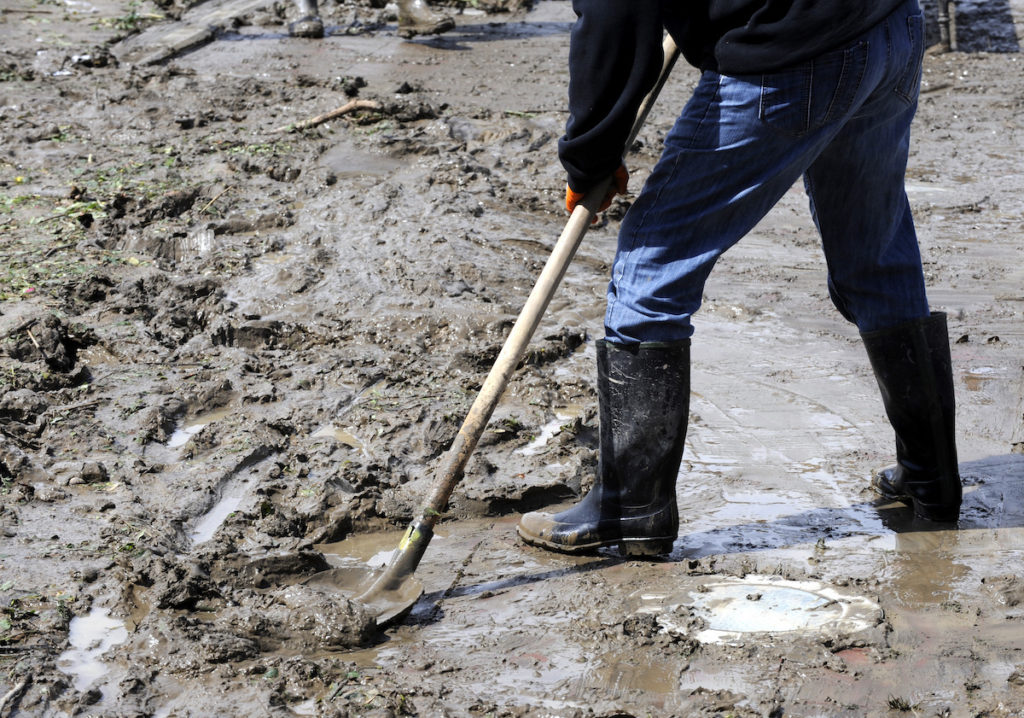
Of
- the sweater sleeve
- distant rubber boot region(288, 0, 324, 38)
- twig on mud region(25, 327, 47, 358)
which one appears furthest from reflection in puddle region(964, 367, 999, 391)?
distant rubber boot region(288, 0, 324, 38)

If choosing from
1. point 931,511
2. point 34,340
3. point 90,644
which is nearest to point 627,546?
point 931,511

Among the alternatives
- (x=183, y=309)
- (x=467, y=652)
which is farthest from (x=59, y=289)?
(x=467, y=652)

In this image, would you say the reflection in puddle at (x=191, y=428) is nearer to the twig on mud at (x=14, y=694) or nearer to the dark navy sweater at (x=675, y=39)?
the twig on mud at (x=14, y=694)

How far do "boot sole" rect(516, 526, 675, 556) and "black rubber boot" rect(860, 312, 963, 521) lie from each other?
0.69 metres

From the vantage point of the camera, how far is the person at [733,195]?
220 centimetres

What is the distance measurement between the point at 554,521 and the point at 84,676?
3.74ft

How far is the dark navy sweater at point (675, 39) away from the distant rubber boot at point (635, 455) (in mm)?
512

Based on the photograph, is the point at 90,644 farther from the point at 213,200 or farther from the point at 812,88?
the point at 213,200

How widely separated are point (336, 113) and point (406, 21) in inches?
129

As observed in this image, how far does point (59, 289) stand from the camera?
4.36m

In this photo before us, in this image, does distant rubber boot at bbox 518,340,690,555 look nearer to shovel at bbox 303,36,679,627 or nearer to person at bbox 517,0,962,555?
person at bbox 517,0,962,555

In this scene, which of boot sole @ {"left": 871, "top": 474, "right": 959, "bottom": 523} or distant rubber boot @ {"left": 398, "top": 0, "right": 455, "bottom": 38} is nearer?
boot sole @ {"left": 871, "top": 474, "right": 959, "bottom": 523}

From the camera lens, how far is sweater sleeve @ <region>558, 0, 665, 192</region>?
218 centimetres

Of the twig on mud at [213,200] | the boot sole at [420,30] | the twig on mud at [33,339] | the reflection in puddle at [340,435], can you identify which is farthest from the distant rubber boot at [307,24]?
the reflection in puddle at [340,435]
